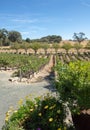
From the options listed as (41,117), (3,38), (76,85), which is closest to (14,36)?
(3,38)

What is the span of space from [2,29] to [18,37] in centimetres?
1622

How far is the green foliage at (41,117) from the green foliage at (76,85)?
1.23 feet

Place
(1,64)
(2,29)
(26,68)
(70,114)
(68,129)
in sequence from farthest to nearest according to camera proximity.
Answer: (2,29) → (1,64) → (26,68) → (70,114) → (68,129)

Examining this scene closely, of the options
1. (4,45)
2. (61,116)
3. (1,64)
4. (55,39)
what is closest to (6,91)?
(61,116)

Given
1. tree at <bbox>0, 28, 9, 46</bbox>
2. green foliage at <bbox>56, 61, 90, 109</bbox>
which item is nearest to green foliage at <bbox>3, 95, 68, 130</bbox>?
green foliage at <bbox>56, 61, 90, 109</bbox>

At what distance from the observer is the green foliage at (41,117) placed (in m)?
7.04

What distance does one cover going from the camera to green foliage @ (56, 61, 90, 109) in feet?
23.7

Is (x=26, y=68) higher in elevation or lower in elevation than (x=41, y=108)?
lower

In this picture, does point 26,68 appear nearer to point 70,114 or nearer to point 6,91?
point 6,91

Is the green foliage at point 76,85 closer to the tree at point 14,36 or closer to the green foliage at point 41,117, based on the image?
the green foliage at point 41,117

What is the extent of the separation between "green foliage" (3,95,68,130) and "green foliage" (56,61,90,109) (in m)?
0.38

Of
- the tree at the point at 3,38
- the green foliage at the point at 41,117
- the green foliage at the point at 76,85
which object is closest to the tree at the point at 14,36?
the tree at the point at 3,38

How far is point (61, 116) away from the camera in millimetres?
7348

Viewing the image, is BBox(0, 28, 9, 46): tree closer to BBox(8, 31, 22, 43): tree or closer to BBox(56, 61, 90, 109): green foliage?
BBox(8, 31, 22, 43): tree
